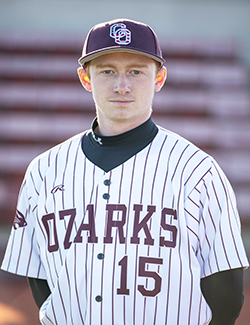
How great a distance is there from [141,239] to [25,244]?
46 centimetres

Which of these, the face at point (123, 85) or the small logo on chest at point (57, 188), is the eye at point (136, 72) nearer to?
the face at point (123, 85)

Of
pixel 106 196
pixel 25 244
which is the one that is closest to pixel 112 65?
pixel 106 196

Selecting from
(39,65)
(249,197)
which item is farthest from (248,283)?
(39,65)

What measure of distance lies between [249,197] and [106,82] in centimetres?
371

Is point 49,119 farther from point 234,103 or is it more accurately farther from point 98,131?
point 98,131

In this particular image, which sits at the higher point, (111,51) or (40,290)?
(111,51)

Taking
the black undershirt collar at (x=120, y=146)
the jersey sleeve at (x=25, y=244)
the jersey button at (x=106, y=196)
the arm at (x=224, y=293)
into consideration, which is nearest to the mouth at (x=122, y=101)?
the black undershirt collar at (x=120, y=146)

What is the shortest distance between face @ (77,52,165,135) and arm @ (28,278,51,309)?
63cm

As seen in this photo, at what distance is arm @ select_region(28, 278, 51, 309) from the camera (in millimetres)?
1675

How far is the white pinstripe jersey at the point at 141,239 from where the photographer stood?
1461 mm

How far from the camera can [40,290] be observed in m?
1.69

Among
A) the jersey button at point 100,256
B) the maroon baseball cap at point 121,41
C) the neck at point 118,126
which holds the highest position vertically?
the maroon baseball cap at point 121,41

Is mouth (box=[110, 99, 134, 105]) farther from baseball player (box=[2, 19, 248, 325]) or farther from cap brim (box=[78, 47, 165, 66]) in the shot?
cap brim (box=[78, 47, 165, 66])

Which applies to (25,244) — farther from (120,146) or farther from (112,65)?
(112,65)
